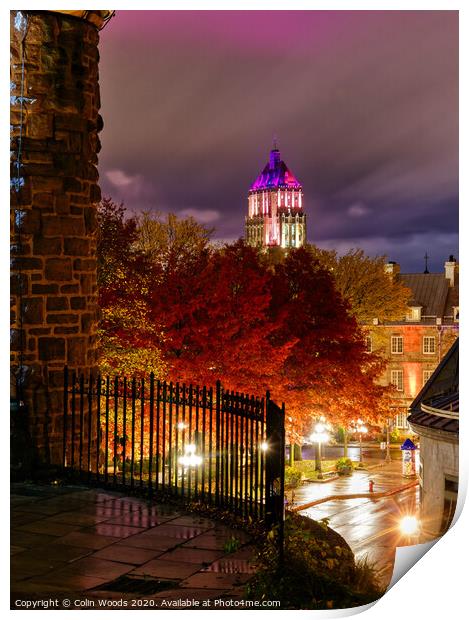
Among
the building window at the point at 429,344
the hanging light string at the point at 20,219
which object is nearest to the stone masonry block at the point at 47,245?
the hanging light string at the point at 20,219

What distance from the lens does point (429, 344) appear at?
4447 cm

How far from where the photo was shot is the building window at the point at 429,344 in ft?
145

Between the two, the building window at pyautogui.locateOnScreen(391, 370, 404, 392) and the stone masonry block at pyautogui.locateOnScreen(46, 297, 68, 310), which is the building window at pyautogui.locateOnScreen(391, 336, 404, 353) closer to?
the building window at pyautogui.locateOnScreen(391, 370, 404, 392)

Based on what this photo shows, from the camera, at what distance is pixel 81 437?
906 cm

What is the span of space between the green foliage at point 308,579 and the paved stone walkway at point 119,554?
0.16m

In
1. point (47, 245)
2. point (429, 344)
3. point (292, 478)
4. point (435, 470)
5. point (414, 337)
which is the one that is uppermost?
point (47, 245)

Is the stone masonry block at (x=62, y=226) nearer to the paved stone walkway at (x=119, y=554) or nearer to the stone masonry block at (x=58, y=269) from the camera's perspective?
the stone masonry block at (x=58, y=269)

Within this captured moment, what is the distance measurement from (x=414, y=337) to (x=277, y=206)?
254 ft

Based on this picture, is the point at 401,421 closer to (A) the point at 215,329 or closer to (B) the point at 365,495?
(B) the point at 365,495

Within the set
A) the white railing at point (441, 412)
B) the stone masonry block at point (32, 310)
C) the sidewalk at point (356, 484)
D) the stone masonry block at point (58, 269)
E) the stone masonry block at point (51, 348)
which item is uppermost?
the stone masonry block at point (58, 269)

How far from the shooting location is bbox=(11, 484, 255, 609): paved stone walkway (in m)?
5.64

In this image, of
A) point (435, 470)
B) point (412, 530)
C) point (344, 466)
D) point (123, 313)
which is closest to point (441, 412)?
point (435, 470)

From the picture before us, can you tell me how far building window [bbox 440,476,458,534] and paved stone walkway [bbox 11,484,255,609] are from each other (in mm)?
1566
